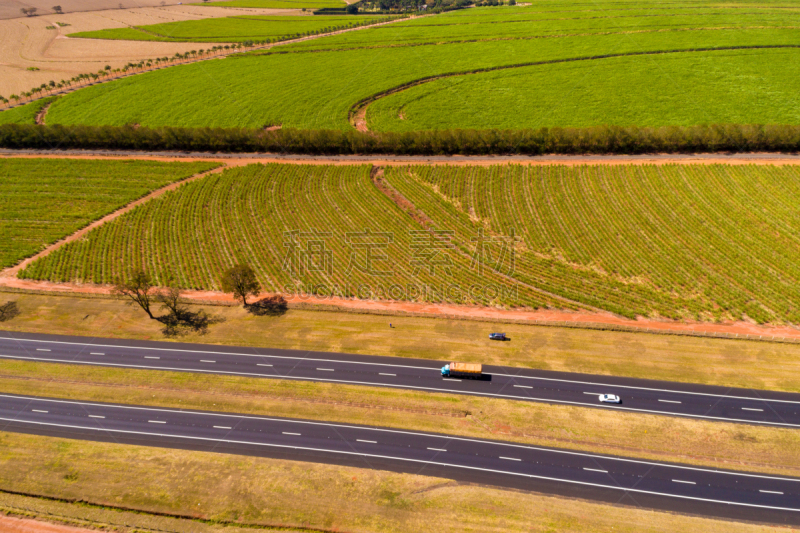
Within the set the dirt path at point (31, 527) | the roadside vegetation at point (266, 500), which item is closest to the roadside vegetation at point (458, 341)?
the roadside vegetation at point (266, 500)

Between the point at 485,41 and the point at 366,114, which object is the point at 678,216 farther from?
the point at 485,41

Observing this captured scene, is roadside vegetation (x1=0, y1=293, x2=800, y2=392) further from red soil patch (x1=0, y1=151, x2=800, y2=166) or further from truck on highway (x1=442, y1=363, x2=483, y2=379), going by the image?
red soil patch (x1=0, y1=151, x2=800, y2=166)

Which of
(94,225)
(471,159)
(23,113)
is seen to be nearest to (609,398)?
(471,159)

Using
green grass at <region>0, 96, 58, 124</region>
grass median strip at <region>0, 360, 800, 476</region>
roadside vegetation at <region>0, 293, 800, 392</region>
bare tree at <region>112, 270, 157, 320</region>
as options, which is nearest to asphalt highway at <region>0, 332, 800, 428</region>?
grass median strip at <region>0, 360, 800, 476</region>

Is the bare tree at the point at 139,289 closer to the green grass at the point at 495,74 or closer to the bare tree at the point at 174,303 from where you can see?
the bare tree at the point at 174,303

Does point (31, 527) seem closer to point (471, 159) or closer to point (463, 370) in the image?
point (463, 370)

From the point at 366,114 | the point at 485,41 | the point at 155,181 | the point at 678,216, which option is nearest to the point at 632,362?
the point at 678,216
